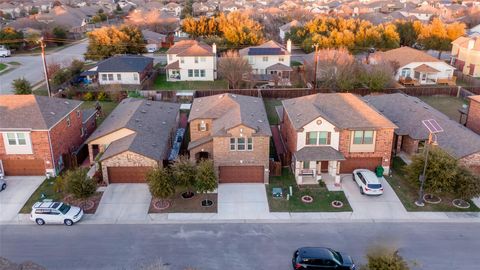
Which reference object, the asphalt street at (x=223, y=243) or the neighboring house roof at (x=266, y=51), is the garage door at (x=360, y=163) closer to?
the asphalt street at (x=223, y=243)

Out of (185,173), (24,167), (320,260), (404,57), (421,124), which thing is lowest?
(24,167)

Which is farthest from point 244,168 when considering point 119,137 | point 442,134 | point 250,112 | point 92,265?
point 442,134

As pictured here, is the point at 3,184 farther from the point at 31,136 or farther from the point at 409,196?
the point at 409,196

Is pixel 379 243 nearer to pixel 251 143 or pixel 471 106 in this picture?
pixel 251 143

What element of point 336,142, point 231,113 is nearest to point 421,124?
point 336,142

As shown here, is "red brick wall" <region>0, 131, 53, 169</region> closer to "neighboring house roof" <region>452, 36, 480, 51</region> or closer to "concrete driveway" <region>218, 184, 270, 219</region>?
"concrete driveway" <region>218, 184, 270, 219</region>

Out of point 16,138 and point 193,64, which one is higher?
point 16,138
